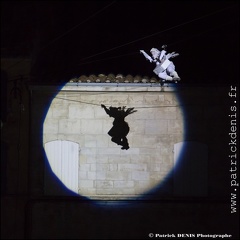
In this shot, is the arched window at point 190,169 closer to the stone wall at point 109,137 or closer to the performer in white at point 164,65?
the stone wall at point 109,137

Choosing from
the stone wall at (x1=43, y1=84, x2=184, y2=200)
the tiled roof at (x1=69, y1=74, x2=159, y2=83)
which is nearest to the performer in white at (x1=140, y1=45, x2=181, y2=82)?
the tiled roof at (x1=69, y1=74, x2=159, y2=83)

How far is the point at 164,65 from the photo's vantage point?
1117 cm

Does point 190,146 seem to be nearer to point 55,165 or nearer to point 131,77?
point 131,77

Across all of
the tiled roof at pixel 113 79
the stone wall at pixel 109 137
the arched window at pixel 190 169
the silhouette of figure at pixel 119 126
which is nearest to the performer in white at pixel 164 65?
the tiled roof at pixel 113 79

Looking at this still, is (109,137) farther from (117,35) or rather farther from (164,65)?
(117,35)

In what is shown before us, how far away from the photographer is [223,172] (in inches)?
442

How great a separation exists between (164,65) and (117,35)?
272cm

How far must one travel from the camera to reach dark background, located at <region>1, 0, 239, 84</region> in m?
11.9

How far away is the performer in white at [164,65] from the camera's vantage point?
36.4 feet

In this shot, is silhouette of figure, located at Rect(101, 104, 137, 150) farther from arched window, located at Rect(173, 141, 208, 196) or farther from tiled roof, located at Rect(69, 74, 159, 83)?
arched window, located at Rect(173, 141, 208, 196)

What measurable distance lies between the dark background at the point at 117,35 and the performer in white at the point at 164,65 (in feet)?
1.39

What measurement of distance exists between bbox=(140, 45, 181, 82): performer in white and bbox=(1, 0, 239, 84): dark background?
422 mm

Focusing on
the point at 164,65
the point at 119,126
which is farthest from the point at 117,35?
the point at 119,126

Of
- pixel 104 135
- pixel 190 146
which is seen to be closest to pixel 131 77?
pixel 104 135
